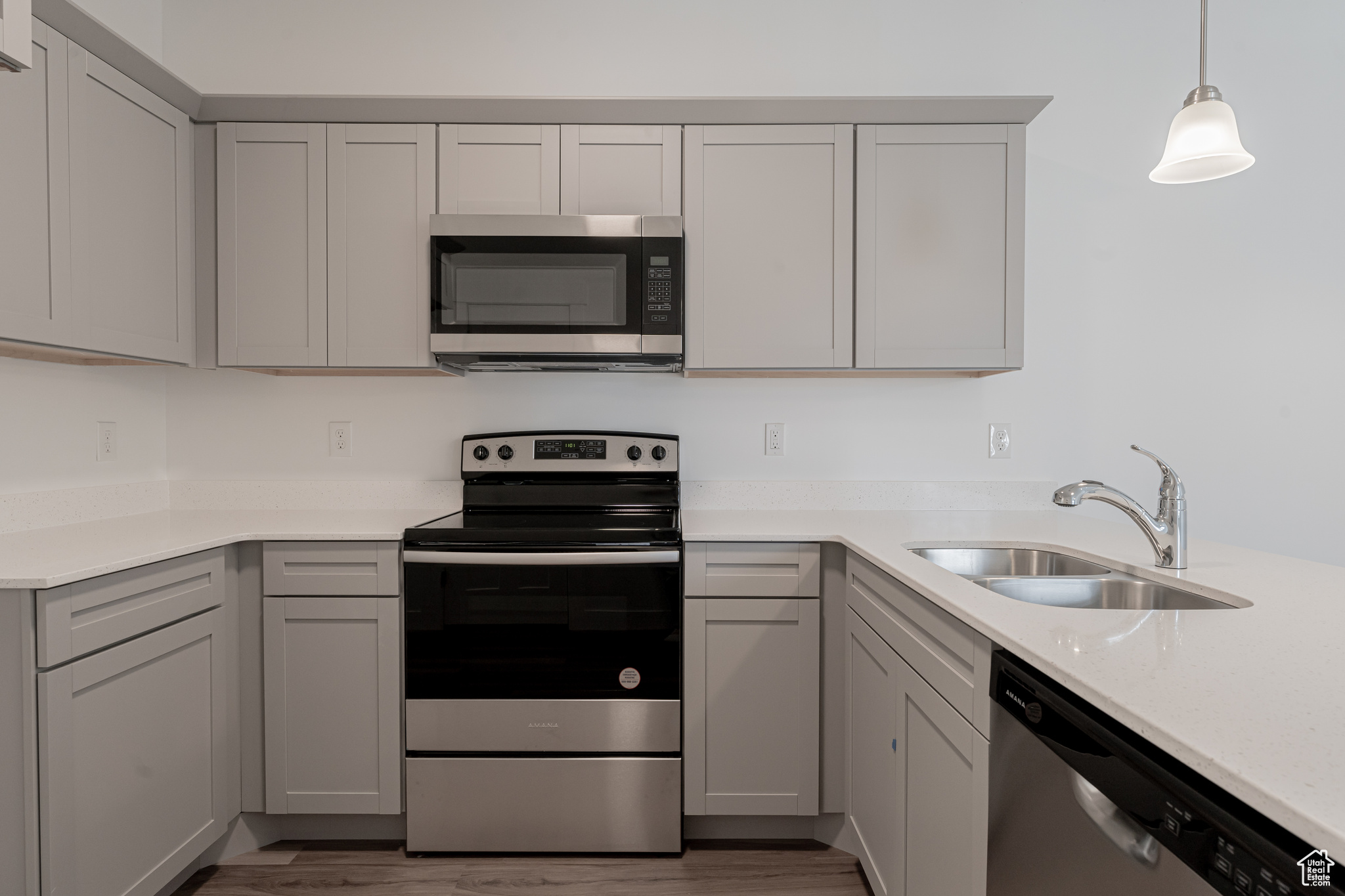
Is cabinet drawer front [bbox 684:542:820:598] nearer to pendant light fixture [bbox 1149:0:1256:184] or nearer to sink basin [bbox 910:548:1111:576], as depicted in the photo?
sink basin [bbox 910:548:1111:576]

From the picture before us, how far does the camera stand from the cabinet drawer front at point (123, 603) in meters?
1.30

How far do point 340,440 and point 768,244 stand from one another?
162cm

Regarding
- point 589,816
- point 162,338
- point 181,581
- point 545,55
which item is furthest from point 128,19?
point 589,816

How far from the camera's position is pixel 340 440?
93.1 inches

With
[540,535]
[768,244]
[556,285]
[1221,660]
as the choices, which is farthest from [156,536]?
[1221,660]

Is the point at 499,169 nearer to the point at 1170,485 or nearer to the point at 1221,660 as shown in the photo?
the point at 1170,485

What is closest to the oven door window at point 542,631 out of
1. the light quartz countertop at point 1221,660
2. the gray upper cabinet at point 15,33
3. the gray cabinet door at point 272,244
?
the light quartz countertop at point 1221,660

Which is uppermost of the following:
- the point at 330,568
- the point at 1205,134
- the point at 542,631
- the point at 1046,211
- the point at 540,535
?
the point at 1046,211

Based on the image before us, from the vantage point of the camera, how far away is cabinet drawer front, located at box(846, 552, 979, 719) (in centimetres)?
109

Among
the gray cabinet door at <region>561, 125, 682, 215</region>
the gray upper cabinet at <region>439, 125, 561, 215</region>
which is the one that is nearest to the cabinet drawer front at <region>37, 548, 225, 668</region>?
the gray upper cabinet at <region>439, 125, 561, 215</region>

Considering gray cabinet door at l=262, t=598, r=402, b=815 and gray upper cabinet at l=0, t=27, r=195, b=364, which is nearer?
gray upper cabinet at l=0, t=27, r=195, b=364

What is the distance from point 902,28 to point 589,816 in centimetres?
276

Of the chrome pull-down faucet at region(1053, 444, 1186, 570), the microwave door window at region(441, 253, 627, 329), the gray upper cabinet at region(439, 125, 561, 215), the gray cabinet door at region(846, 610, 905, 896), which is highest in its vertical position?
the gray upper cabinet at region(439, 125, 561, 215)

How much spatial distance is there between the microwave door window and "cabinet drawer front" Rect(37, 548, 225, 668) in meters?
0.93
